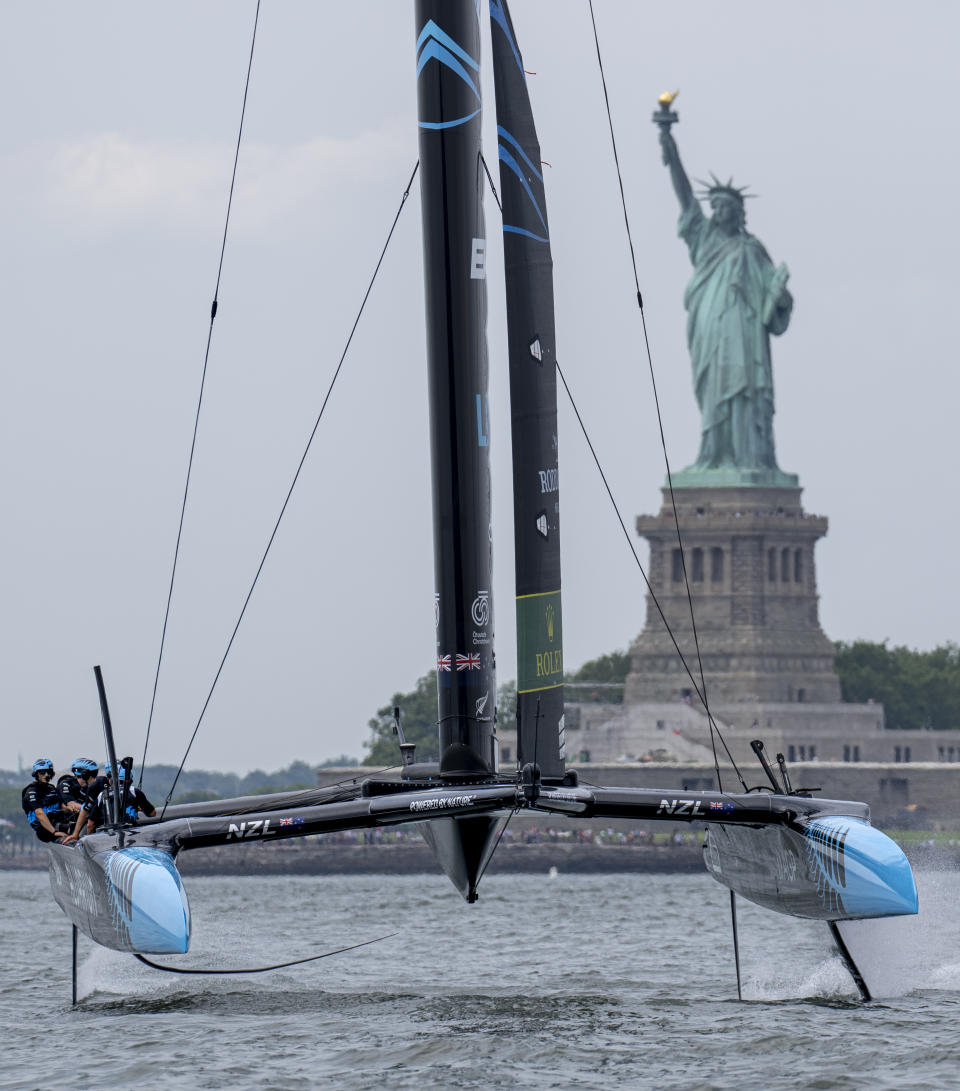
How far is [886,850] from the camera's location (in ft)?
52.0

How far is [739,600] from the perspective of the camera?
288ft

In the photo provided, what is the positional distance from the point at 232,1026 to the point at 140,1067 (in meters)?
2.09

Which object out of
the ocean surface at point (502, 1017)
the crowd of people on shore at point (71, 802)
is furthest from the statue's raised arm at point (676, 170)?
the crowd of people on shore at point (71, 802)

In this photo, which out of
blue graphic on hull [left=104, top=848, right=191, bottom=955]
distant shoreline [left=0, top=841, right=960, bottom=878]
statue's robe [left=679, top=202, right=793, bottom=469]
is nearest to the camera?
blue graphic on hull [left=104, top=848, right=191, bottom=955]

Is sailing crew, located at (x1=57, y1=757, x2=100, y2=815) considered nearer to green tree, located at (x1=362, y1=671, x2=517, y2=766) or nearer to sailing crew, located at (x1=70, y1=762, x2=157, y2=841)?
sailing crew, located at (x1=70, y1=762, x2=157, y2=841)

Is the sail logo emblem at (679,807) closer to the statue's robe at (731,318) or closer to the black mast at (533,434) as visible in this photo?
the black mast at (533,434)

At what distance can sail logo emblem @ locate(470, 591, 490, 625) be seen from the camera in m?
16.7

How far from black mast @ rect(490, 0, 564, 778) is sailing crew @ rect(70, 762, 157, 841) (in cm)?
331

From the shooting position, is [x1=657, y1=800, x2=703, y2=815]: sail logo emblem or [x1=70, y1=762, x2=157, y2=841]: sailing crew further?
[x1=70, y1=762, x2=157, y2=841]: sailing crew

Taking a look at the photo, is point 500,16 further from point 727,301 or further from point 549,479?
point 727,301

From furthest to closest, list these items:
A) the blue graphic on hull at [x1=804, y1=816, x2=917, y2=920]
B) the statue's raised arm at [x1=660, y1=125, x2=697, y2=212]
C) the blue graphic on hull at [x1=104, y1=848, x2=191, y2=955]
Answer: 1. the statue's raised arm at [x1=660, y1=125, x2=697, y2=212]
2. the blue graphic on hull at [x1=804, y1=816, x2=917, y2=920]
3. the blue graphic on hull at [x1=104, y1=848, x2=191, y2=955]

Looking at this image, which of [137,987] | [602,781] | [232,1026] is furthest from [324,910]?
[602,781]

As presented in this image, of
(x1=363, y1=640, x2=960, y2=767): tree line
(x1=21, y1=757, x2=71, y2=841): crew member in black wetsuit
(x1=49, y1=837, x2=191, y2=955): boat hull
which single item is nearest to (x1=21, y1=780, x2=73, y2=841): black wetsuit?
(x1=21, y1=757, x2=71, y2=841): crew member in black wetsuit

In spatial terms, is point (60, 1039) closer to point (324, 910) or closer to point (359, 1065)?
point (359, 1065)
